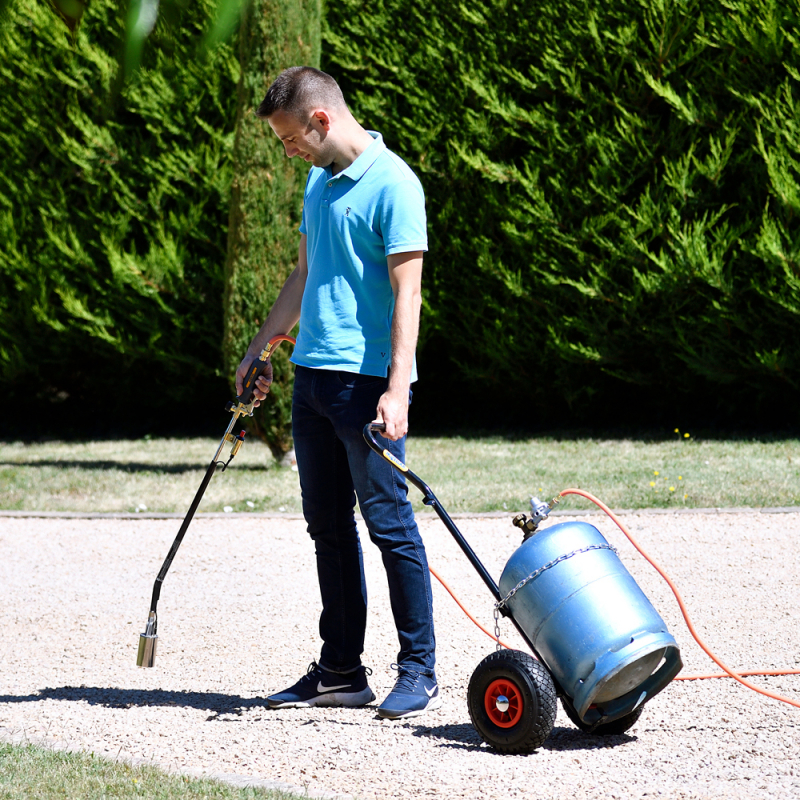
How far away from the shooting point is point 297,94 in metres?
2.91

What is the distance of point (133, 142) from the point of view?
895 cm

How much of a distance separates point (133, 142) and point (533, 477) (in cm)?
472

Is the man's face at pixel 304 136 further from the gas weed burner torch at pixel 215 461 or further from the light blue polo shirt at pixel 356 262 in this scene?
the gas weed burner torch at pixel 215 461

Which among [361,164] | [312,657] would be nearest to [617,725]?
[312,657]

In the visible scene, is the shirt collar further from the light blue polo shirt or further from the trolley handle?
the trolley handle

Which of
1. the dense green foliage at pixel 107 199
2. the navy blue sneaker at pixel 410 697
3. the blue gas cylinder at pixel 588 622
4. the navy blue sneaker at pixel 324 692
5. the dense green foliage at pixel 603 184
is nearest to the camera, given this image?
the blue gas cylinder at pixel 588 622

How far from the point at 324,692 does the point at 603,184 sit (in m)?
5.73

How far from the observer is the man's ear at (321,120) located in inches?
116

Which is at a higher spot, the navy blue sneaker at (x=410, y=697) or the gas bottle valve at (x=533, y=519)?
the gas bottle valve at (x=533, y=519)

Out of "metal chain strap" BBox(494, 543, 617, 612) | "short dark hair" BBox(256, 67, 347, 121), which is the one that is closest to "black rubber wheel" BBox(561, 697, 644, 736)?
"metal chain strap" BBox(494, 543, 617, 612)

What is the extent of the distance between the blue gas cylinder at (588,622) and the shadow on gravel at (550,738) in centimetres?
14

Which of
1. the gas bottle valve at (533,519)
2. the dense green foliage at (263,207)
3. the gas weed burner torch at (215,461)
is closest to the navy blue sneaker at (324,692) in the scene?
the gas weed burner torch at (215,461)

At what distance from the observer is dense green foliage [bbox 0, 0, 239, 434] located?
Result: 8719mm

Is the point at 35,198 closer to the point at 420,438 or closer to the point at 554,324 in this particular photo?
the point at 420,438
